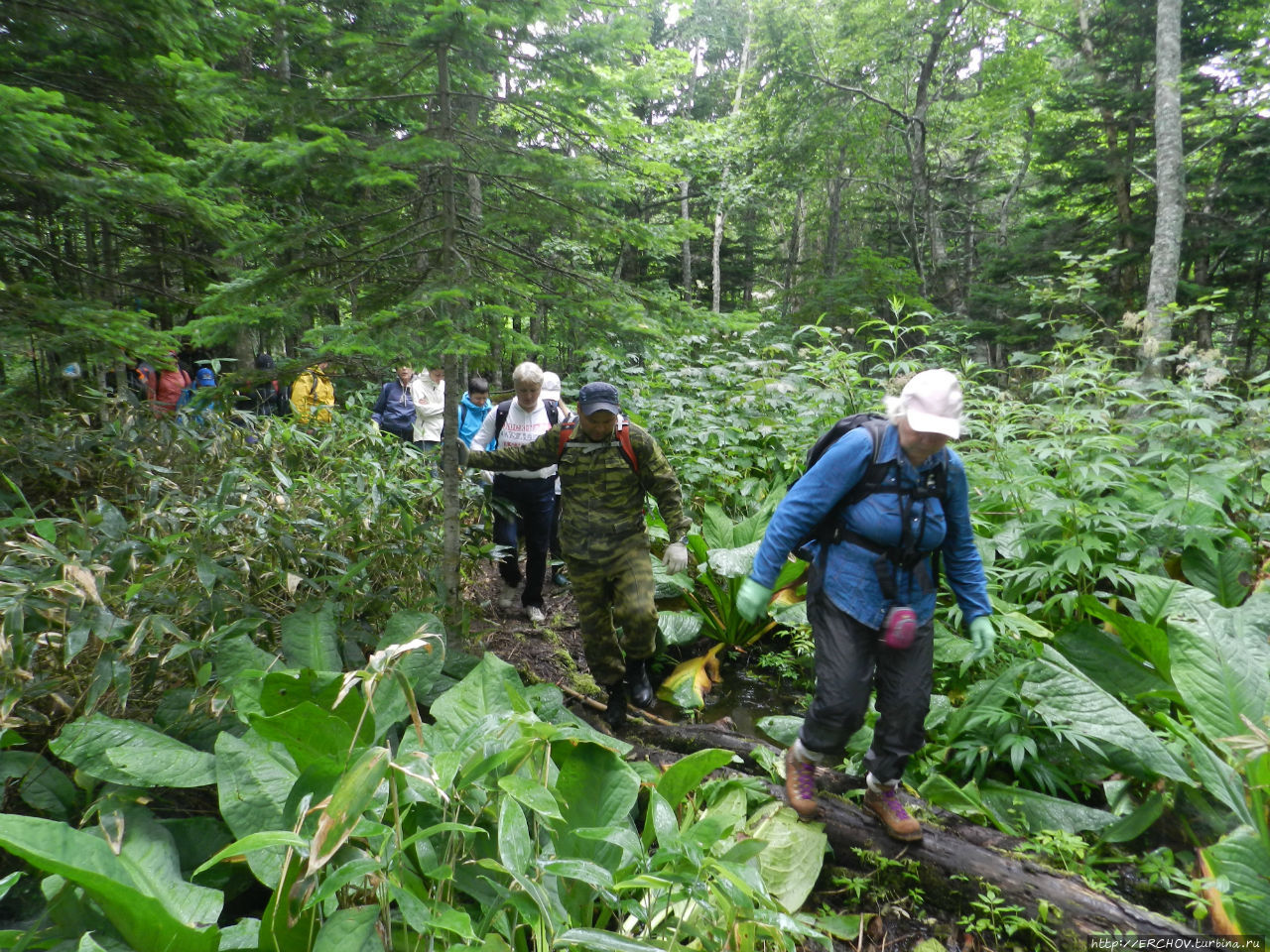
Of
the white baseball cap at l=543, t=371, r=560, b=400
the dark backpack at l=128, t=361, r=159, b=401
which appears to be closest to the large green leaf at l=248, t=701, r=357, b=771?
the white baseball cap at l=543, t=371, r=560, b=400

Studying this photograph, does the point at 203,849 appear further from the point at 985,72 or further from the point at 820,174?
the point at 985,72

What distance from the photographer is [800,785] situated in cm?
295

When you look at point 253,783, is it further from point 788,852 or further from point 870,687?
point 870,687

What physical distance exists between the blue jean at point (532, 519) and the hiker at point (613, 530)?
1314mm

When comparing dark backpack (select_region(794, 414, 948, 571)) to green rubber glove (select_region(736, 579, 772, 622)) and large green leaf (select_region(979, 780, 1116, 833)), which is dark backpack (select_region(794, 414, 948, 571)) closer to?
green rubber glove (select_region(736, 579, 772, 622))

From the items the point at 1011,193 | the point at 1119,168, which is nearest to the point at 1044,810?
the point at 1119,168

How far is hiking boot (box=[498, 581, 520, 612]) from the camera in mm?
5820

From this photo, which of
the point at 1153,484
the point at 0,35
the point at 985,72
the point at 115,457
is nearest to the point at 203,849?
the point at 115,457

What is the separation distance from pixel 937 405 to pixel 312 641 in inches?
112

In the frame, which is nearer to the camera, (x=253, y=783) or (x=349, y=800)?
(x=349, y=800)

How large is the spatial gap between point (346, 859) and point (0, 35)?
5.32 metres

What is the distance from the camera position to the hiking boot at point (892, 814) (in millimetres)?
2713

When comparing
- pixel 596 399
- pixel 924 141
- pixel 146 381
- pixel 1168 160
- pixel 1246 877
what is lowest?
pixel 1246 877

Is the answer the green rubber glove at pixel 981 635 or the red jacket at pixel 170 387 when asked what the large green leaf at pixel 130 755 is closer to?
the green rubber glove at pixel 981 635
